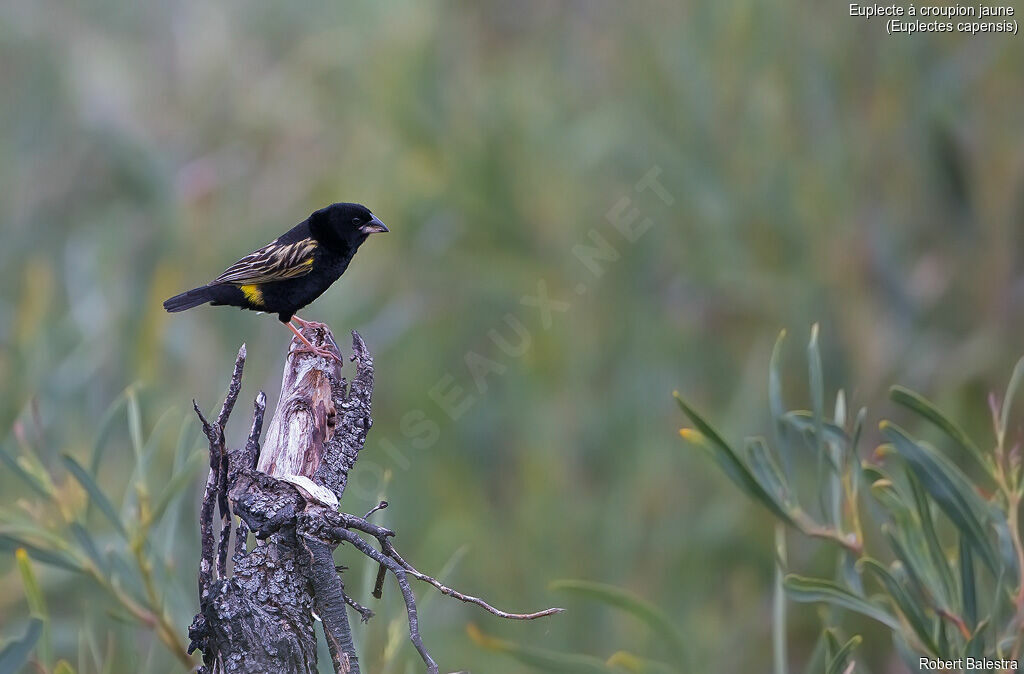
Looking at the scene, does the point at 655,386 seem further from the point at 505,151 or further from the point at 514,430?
the point at 505,151

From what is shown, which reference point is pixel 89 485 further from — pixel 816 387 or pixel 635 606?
pixel 816 387

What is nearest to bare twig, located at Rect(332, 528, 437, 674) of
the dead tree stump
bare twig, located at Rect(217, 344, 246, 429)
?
the dead tree stump

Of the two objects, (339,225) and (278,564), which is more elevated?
(339,225)

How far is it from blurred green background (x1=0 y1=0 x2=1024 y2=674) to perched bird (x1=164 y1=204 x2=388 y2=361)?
1.13 metres

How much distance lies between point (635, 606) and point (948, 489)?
0.40m

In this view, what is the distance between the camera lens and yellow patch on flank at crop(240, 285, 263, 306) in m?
1.41

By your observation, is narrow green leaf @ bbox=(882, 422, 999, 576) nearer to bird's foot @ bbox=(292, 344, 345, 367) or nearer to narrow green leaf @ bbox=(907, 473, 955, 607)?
narrow green leaf @ bbox=(907, 473, 955, 607)

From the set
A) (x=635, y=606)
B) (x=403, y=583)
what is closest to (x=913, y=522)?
(x=635, y=606)

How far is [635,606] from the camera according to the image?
1.26 meters

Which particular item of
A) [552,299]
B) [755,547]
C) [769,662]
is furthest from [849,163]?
[769,662]

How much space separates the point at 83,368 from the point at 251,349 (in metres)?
0.50

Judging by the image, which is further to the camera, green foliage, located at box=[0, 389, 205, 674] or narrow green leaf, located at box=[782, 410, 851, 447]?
green foliage, located at box=[0, 389, 205, 674]
